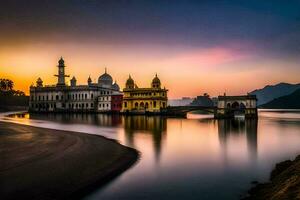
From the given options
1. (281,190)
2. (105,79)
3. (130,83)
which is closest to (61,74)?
(105,79)

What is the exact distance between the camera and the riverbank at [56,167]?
56.9ft

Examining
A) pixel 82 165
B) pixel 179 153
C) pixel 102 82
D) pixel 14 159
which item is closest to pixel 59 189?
pixel 82 165

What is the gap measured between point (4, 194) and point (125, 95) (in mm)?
107261

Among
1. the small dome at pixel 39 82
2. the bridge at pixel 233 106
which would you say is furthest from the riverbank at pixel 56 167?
the small dome at pixel 39 82

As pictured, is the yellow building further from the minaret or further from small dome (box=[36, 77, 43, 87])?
small dome (box=[36, 77, 43, 87])

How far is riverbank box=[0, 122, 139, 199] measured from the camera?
17.3m

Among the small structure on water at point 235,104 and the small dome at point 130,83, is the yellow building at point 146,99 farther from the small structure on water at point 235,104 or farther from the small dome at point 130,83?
the small structure on water at point 235,104

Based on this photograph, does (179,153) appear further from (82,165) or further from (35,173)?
(35,173)

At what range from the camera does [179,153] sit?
33031mm

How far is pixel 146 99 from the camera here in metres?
118

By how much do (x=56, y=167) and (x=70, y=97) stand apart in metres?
125

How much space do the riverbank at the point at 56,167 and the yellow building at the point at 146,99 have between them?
81.6 meters

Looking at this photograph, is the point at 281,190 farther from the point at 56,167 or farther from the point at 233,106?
the point at 233,106

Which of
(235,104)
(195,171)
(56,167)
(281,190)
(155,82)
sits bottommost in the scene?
(195,171)
